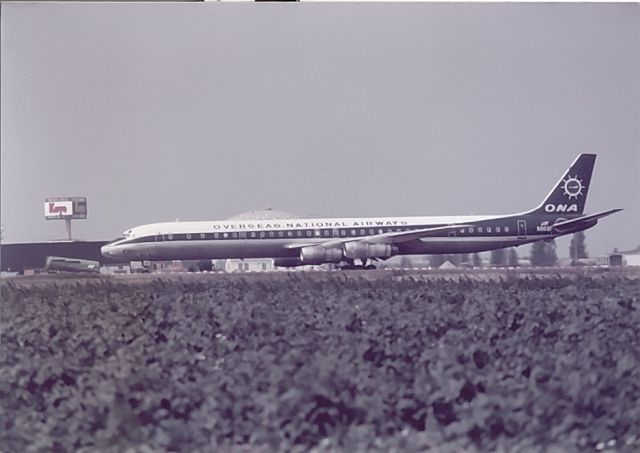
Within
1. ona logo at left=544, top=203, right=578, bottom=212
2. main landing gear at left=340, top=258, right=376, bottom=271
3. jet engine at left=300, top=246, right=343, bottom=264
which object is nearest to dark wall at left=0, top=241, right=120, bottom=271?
jet engine at left=300, top=246, right=343, bottom=264

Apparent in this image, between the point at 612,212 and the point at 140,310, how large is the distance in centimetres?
1162

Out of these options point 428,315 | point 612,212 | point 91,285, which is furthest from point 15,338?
point 612,212

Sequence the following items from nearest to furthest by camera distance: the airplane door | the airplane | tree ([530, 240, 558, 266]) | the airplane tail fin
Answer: the airplane tail fin, tree ([530, 240, 558, 266]), the airplane, the airplane door

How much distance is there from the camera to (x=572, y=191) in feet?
92.0

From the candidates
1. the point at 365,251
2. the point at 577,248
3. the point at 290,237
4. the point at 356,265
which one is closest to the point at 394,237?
the point at 365,251

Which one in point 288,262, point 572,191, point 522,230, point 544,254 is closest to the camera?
point 544,254

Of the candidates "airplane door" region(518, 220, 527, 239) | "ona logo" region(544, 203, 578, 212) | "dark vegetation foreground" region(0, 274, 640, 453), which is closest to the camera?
"dark vegetation foreground" region(0, 274, 640, 453)

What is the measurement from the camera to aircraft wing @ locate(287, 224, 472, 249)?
1251 inches

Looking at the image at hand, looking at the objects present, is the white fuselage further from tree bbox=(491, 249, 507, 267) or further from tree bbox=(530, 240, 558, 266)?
tree bbox=(530, 240, 558, 266)

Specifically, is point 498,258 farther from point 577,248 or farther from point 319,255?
point 319,255

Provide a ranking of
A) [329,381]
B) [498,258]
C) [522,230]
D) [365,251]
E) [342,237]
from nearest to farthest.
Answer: [329,381] < [498,258] < [365,251] < [522,230] < [342,237]

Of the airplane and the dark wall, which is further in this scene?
the airplane

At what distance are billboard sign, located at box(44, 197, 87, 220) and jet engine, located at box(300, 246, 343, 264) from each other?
1265 centimetres

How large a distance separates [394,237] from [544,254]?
338 inches
